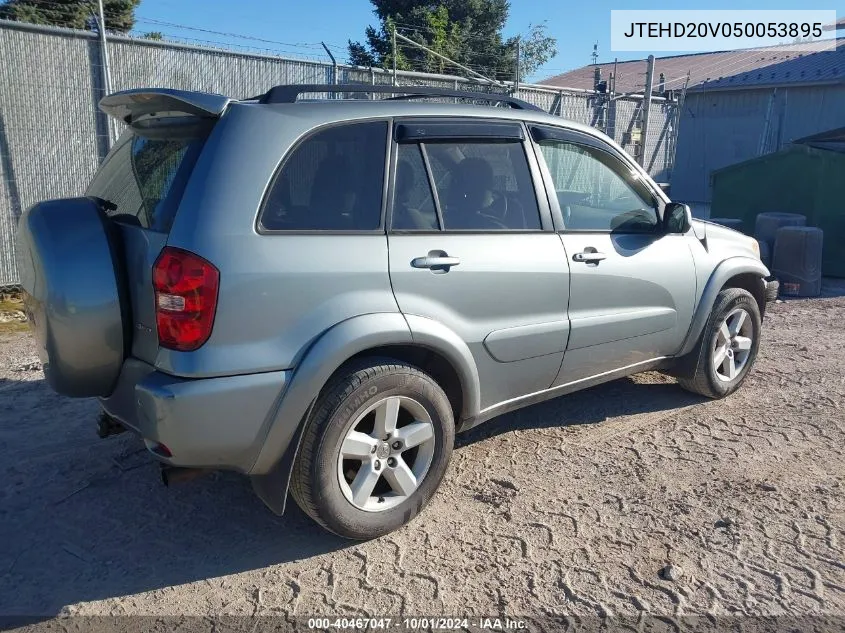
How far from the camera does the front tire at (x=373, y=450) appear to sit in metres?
3.04

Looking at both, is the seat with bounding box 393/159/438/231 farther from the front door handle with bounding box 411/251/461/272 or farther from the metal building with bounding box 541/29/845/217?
the metal building with bounding box 541/29/845/217

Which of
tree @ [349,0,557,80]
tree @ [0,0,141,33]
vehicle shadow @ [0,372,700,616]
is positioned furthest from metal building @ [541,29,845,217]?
vehicle shadow @ [0,372,700,616]

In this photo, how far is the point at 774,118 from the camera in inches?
771

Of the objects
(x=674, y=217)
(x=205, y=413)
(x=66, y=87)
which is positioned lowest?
(x=205, y=413)

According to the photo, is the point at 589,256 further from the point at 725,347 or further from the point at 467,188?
the point at 725,347

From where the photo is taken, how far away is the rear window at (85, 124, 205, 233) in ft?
9.53

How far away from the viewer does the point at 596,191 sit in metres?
4.34

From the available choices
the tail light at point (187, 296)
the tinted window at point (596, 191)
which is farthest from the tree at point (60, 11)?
the tail light at point (187, 296)

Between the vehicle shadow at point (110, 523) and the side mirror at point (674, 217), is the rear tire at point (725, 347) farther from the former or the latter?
Result: the vehicle shadow at point (110, 523)

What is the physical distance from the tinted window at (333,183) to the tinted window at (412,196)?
0.10 metres

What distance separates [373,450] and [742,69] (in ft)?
78.4

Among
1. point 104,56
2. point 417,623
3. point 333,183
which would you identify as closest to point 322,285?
point 333,183

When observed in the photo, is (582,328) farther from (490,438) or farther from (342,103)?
(342,103)

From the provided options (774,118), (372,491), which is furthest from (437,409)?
(774,118)
